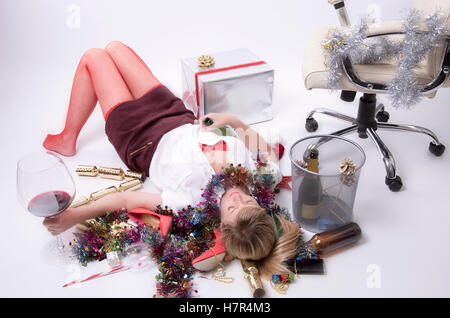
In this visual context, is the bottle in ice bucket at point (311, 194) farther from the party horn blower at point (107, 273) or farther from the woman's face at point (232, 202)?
the party horn blower at point (107, 273)

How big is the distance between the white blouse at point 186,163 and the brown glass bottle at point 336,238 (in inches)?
14.6

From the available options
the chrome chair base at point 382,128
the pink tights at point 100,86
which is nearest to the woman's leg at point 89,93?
the pink tights at point 100,86

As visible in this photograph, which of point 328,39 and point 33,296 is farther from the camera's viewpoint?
point 328,39

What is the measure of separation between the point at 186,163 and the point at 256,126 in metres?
0.90

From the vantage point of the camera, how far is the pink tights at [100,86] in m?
2.39

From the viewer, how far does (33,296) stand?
172 cm

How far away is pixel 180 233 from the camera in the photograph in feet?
6.32

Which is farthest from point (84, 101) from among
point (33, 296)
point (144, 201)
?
point (33, 296)

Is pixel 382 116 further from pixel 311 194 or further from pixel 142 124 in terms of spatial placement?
pixel 142 124

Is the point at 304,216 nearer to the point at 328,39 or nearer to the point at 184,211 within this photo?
the point at 184,211

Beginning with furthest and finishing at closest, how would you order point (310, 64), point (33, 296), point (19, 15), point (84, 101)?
1. point (19, 15)
2. point (84, 101)
3. point (310, 64)
4. point (33, 296)

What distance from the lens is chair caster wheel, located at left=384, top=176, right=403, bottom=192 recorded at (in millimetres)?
2150

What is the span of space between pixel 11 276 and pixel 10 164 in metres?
0.85

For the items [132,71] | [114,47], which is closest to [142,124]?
[132,71]
